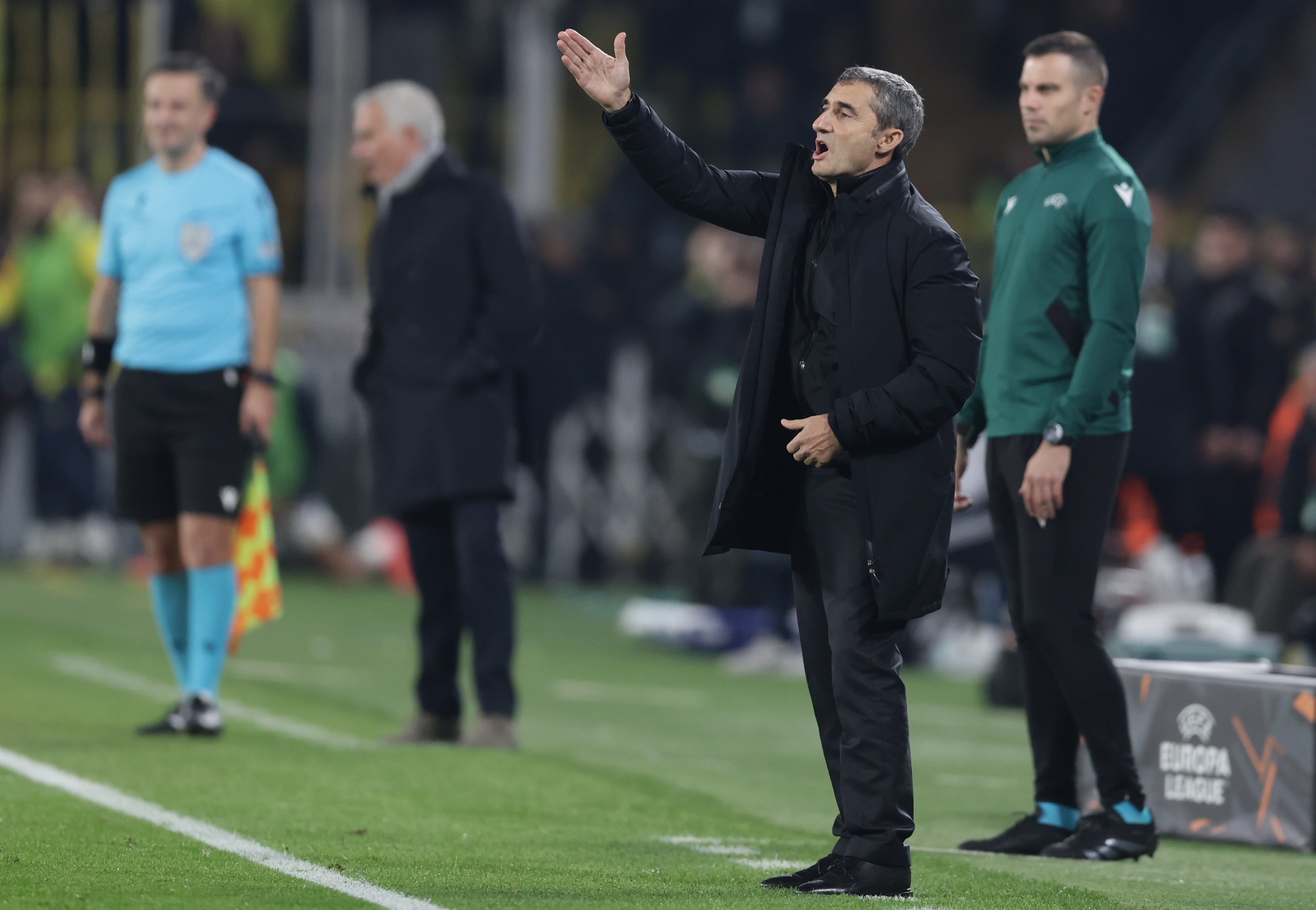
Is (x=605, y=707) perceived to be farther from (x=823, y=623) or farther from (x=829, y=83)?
(x=829, y=83)

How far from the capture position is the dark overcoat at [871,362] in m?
5.62

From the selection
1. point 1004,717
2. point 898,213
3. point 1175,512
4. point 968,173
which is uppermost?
point 968,173

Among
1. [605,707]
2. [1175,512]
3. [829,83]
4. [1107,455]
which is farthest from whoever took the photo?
[829,83]

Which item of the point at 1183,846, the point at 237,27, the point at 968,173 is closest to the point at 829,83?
the point at 968,173

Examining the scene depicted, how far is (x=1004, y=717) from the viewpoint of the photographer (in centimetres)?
1112

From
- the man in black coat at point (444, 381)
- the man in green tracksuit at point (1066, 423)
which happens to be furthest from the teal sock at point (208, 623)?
the man in green tracksuit at point (1066, 423)

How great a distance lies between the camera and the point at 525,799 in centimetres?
736

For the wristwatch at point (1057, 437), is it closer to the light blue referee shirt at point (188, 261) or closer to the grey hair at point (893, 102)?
the grey hair at point (893, 102)

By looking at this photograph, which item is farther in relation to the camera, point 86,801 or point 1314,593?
point 1314,593

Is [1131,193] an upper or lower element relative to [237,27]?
lower

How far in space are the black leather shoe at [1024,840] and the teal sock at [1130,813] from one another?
0.68 feet

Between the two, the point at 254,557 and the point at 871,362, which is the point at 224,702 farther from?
the point at 871,362

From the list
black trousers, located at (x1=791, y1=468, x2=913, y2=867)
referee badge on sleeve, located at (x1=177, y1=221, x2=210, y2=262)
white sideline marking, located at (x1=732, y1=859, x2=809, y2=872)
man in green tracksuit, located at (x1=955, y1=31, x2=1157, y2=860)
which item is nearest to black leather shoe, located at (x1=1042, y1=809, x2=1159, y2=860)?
man in green tracksuit, located at (x1=955, y1=31, x2=1157, y2=860)

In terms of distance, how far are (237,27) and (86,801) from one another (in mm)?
15361
